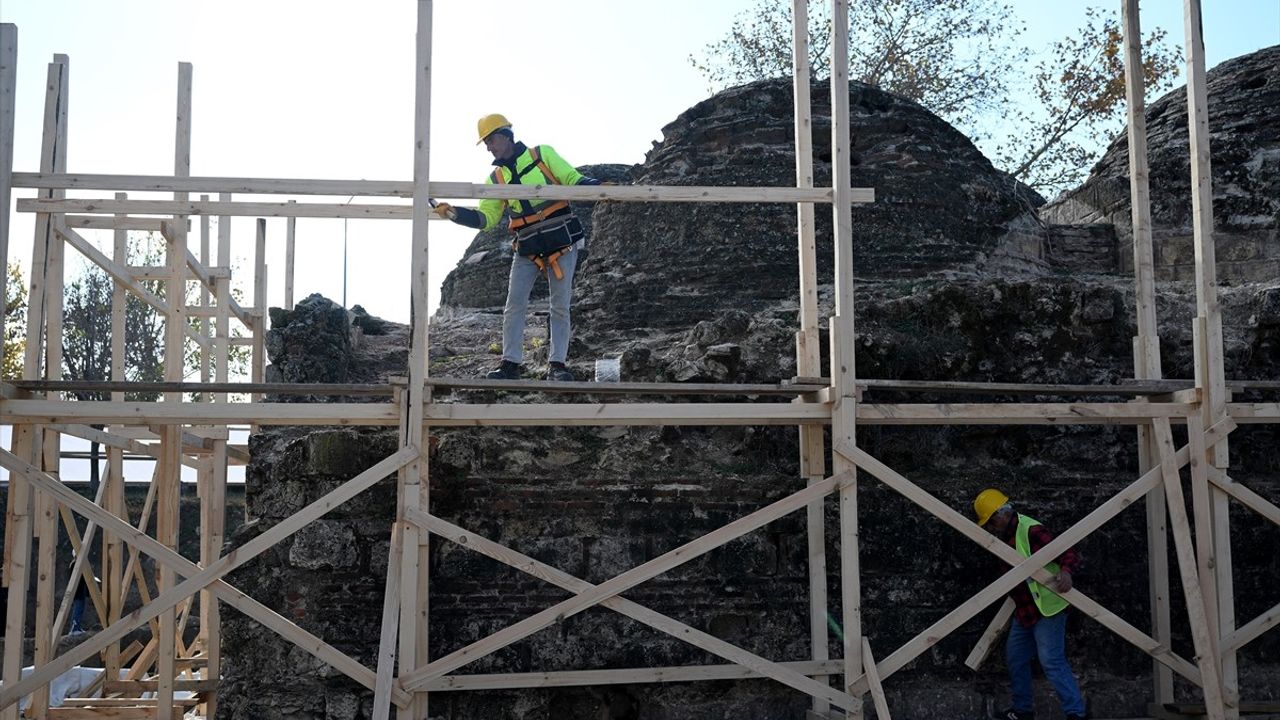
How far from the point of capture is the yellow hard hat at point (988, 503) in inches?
307

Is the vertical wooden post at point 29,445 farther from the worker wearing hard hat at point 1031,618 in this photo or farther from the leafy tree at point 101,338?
the leafy tree at point 101,338

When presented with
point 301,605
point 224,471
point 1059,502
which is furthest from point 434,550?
point 1059,502

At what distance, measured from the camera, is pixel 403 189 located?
720 cm

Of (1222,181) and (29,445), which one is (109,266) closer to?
(29,445)

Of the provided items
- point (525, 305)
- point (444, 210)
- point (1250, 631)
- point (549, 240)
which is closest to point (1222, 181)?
point (1250, 631)

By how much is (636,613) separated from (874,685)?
4.28 ft

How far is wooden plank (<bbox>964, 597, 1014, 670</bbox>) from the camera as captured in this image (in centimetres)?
780

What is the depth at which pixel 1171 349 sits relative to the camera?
30.6 feet

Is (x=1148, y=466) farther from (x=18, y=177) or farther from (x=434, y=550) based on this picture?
(x=18, y=177)

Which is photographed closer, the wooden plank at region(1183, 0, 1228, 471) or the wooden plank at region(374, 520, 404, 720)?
the wooden plank at region(374, 520, 404, 720)

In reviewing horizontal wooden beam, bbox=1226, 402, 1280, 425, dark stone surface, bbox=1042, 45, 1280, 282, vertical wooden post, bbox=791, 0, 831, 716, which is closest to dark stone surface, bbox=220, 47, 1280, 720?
vertical wooden post, bbox=791, 0, 831, 716

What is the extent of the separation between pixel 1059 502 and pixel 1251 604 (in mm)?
1369

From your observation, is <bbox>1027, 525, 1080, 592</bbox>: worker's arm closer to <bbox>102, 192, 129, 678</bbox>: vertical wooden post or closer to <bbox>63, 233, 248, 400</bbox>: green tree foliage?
<bbox>102, 192, 129, 678</bbox>: vertical wooden post

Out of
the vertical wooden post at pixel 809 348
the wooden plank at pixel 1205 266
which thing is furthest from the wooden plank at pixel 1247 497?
the vertical wooden post at pixel 809 348
